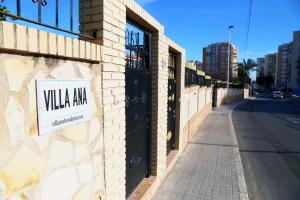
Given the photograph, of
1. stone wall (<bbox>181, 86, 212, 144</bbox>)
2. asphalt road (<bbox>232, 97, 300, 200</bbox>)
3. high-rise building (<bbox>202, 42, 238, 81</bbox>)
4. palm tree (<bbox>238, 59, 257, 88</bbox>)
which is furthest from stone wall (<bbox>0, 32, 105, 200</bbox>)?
high-rise building (<bbox>202, 42, 238, 81</bbox>)

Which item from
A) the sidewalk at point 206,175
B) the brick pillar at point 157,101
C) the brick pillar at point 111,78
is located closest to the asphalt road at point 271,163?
the sidewalk at point 206,175

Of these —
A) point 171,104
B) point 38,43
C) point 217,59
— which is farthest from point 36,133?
point 217,59

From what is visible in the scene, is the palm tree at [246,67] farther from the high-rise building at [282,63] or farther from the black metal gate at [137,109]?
the black metal gate at [137,109]

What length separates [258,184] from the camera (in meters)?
6.12

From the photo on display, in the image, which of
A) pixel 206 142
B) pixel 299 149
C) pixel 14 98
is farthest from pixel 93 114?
pixel 299 149

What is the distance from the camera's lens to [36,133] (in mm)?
1993

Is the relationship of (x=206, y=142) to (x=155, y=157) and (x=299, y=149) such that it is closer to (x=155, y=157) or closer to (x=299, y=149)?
(x=299, y=149)

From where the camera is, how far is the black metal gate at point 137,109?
4.15 m

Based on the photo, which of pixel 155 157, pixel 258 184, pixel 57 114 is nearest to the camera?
pixel 57 114

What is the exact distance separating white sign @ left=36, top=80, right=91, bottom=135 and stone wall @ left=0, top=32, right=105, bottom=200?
0.05 metres

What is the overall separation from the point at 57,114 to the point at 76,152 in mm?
497

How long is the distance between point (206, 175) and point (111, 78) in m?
4.08

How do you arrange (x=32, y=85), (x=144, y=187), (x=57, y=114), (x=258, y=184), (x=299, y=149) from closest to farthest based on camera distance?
(x=32, y=85)
(x=57, y=114)
(x=144, y=187)
(x=258, y=184)
(x=299, y=149)

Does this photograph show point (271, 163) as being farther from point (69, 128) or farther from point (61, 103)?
point (61, 103)
